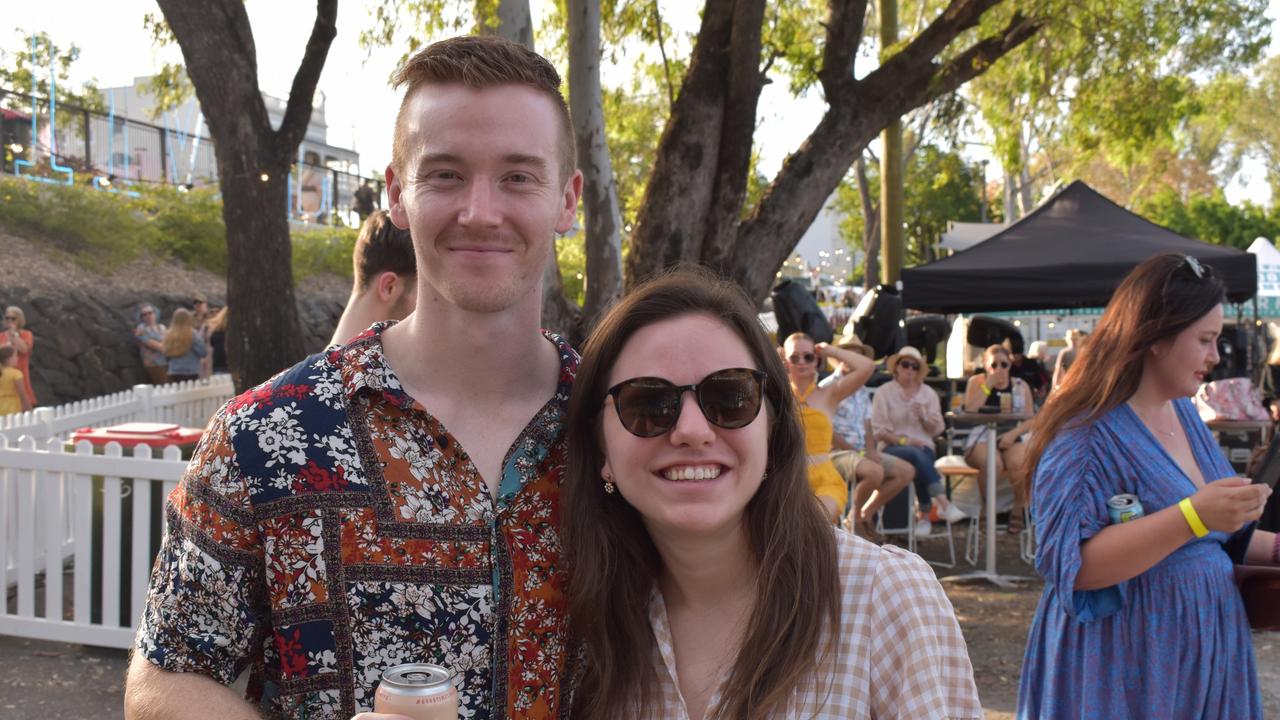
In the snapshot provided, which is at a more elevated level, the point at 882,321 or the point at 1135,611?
the point at 882,321

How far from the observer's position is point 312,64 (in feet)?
25.6

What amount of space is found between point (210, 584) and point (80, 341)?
15062mm

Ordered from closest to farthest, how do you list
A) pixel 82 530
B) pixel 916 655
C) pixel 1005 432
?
pixel 916 655 < pixel 82 530 < pixel 1005 432

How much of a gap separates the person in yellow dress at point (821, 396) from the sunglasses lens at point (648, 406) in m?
5.22

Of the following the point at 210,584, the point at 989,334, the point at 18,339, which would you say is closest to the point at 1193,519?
the point at 210,584

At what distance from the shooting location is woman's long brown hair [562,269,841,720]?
1873 millimetres

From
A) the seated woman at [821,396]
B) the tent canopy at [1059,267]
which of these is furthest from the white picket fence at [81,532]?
the tent canopy at [1059,267]

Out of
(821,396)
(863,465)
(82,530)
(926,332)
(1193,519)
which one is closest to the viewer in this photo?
(1193,519)

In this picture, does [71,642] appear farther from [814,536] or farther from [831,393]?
[814,536]

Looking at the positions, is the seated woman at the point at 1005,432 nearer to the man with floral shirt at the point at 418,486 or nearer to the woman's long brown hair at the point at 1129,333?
the woman's long brown hair at the point at 1129,333

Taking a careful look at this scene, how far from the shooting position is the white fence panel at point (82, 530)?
609 cm

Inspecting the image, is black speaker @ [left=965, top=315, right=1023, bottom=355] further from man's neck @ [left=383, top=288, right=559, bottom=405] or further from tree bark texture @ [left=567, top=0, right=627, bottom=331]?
man's neck @ [left=383, top=288, right=559, bottom=405]

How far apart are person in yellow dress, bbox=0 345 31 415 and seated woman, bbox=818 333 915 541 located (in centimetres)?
729

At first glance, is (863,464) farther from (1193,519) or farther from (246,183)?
(1193,519)
